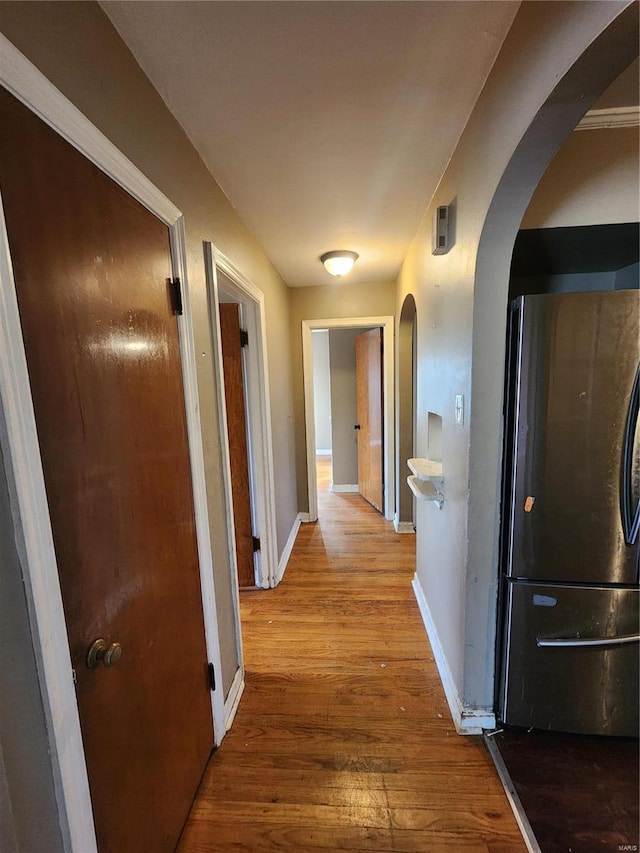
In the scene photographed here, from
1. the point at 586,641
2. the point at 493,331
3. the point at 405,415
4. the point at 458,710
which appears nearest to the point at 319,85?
the point at 493,331

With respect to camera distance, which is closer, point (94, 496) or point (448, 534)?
point (94, 496)

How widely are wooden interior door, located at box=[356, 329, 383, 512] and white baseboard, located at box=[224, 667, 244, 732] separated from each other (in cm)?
244

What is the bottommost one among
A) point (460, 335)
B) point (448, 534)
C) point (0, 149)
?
point (448, 534)

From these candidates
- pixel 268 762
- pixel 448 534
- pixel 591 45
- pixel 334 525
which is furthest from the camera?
pixel 334 525

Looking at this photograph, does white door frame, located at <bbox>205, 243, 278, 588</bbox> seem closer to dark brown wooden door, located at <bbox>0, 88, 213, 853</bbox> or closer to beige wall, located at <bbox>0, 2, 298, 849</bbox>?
beige wall, located at <bbox>0, 2, 298, 849</bbox>

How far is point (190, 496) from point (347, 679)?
4.19 feet

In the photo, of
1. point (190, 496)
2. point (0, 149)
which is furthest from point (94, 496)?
point (0, 149)

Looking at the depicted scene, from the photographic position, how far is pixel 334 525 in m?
3.58

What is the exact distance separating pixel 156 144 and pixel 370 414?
309cm

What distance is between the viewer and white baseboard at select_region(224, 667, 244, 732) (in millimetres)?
1471

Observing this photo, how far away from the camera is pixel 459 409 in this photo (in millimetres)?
1421

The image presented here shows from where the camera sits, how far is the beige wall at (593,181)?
1221 mm

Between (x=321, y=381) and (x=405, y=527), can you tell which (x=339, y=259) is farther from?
(x=321, y=381)

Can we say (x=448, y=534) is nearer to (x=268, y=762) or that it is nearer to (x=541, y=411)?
(x=541, y=411)
